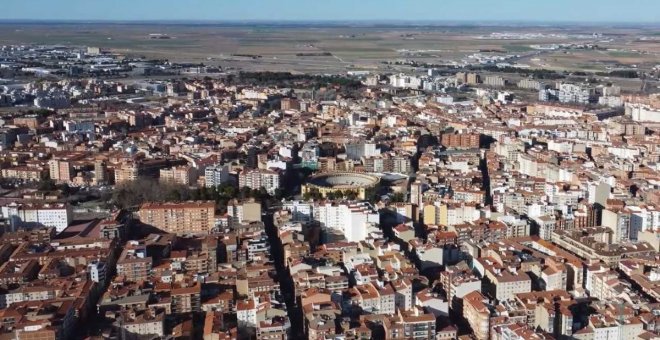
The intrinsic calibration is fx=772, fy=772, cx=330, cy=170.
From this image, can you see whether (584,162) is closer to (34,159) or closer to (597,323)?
(597,323)

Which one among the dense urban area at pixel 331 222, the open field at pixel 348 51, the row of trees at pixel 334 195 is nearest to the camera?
the dense urban area at pixel 331 222

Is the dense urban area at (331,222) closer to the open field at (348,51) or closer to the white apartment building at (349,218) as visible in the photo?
the white apartment building at (349,218)

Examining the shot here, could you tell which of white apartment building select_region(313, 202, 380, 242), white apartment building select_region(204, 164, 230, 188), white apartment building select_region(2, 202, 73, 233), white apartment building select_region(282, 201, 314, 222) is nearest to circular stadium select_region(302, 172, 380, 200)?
white apartment building select_region(282, 201, 314, 222)

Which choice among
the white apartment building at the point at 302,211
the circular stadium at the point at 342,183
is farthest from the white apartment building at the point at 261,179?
the white apartment building at the point at 302,211

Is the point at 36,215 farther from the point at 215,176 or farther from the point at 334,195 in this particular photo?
the point at 334,195

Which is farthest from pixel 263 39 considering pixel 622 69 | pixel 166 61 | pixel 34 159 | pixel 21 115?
pixel 34 159

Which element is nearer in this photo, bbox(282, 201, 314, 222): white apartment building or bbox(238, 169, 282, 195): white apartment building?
bbox(282, 201, 314, 222): white apartment building

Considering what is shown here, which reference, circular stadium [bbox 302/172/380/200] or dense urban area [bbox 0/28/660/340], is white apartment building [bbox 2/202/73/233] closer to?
dense urban area [bbox 0/28/660/340]
